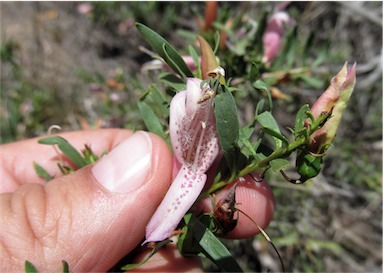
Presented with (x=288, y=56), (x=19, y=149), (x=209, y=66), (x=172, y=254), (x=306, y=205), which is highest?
(x=209, y=66)

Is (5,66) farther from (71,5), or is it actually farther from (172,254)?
(172,254)

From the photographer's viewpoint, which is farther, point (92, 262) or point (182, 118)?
point (92, 262)

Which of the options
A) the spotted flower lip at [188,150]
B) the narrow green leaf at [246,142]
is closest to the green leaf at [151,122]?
the spotted flower lip at [188,150]

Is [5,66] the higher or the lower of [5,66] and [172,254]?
the higher

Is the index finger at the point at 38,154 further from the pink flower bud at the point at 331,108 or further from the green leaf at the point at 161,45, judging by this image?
the pink flower bud at the point at 331,108

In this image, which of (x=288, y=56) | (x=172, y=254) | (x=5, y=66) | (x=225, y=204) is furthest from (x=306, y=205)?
(x=5, y=66)

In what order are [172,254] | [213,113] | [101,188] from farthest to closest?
[172,254] < [101,188] < [213,113]

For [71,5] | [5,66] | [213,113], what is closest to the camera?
[213,113]

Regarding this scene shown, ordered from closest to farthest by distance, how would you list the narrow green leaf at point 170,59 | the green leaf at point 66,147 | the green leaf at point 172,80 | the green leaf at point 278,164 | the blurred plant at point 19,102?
1. the green leaf at point 278,164
2. the narrow green leaf at point 170,59
3. the green leaf at point 172,80
4. the green leaf at point 66,147
5. the blurred plant at point 19,102
